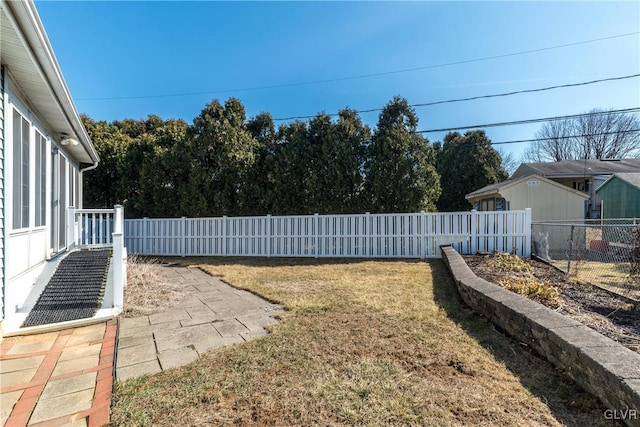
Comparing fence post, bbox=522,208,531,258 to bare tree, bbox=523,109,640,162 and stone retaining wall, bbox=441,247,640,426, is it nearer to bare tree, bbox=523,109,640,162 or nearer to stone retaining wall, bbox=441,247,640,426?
stone retaining wall, bbox=441,247,640,426

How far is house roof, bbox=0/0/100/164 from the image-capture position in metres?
2.52

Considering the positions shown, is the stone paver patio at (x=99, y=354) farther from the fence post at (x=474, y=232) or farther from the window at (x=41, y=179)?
the fence post at (x=474, y=232)

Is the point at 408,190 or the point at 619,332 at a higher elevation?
the point at 408,190

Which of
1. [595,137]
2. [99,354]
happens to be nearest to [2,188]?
[99,354]

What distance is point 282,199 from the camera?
1027cm

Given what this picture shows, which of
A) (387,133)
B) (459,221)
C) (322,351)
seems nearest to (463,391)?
(322,351)

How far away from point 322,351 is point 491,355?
4.93ft

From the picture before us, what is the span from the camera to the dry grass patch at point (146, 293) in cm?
411

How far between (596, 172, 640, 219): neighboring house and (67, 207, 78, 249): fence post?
1800cm

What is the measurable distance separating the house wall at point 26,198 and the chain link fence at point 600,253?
7.84 m

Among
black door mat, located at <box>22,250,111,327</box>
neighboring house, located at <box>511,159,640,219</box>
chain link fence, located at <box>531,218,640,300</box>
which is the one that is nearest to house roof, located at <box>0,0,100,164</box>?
black door mat, located at <box>22,250,111,327</box>

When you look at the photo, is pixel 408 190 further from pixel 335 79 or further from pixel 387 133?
pixel 335 79

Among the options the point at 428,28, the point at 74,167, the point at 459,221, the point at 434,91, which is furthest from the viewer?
the point at 434,91

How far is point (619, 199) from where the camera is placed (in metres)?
12.4
